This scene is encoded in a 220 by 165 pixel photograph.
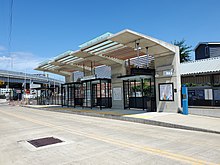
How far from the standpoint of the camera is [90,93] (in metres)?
21.9

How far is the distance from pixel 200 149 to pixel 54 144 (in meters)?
4.67

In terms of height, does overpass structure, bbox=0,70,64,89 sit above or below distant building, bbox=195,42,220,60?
below

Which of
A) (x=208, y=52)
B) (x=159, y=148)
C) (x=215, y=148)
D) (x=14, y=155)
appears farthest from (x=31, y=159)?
(x=208, y=52)

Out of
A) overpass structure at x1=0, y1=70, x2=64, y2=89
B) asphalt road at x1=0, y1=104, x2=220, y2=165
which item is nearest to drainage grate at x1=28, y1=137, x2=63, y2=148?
asphalt road at x1=0, y1=104, x2=220, y2=165

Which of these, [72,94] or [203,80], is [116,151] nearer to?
[203,80]

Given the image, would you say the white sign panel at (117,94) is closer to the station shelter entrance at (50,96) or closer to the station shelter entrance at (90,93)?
the station shelter entrance at (90,93)

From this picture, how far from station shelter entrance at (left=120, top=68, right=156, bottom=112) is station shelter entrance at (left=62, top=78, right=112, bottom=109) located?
251cm

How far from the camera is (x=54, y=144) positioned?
23.0 feet

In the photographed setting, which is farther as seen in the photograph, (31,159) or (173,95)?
(173,95)

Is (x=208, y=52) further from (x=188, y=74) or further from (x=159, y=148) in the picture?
(x=159, y=148)

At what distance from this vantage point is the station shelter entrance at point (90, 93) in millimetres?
Answer: 20812

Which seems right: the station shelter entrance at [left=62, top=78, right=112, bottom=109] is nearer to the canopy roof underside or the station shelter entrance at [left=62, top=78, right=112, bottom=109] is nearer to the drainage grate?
the canopy roof underside


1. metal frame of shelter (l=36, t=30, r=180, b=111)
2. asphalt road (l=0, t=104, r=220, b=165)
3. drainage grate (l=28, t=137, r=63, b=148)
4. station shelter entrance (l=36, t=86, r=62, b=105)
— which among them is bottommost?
drainage grate (l=28, t=137, r=63, b=148)

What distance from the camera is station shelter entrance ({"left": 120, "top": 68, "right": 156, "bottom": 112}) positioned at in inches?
627
